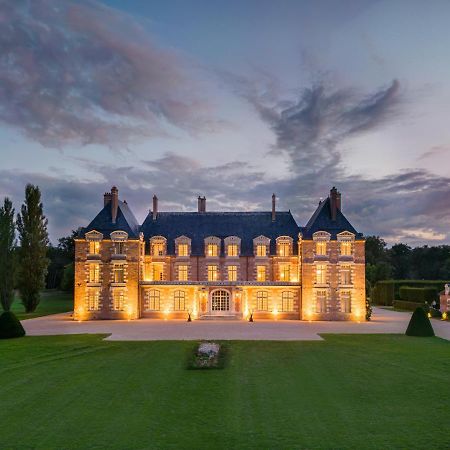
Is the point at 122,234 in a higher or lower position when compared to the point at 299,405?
higher

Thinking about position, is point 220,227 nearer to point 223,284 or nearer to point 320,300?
point 223,284

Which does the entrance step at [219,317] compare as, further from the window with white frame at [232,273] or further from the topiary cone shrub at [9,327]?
the topiary cone shrub at [9,327]

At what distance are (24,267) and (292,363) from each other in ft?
139

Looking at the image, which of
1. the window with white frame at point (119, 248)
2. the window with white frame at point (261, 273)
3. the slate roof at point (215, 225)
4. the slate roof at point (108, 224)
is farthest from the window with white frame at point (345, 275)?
the window with white frame at point (119, 248)

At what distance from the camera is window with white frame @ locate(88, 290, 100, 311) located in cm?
4741

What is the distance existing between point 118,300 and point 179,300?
18.8 feet

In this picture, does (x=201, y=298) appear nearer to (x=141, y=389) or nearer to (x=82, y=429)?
(x=141, y=389)

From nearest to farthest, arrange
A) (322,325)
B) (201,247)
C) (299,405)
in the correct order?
(299,405) < (322,325) < (201,247)

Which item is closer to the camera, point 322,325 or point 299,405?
point 299,405

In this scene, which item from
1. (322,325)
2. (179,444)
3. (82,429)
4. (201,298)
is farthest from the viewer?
(201,298)

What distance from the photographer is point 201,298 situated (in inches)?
1868

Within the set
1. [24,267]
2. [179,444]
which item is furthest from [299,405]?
[24,267]

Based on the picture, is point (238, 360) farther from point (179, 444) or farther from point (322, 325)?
point (322, 325)

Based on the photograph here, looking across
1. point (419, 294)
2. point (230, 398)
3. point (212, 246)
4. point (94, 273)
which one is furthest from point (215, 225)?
point (230, 398)
